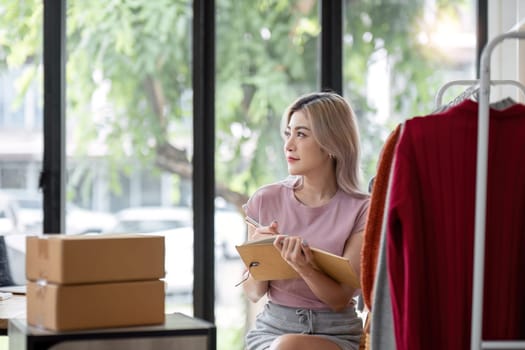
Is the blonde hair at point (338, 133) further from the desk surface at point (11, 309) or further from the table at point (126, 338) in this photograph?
the desk surface at point (11, 309)

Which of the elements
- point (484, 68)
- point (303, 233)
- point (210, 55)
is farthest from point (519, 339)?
point (210, 55)

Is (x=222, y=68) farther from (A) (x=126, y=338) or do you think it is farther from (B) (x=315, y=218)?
(A) (x=126, y=338)

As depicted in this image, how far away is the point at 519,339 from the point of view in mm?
1915

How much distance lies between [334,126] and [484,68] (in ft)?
2.80

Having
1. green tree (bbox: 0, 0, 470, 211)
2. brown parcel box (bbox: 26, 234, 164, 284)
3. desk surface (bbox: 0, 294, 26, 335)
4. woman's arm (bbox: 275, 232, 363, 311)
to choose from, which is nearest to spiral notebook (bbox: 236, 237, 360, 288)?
woman's arm (bbox: 275, 232, 363, 311)

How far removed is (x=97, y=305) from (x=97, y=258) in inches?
4.0

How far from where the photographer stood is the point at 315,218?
265 centimetres

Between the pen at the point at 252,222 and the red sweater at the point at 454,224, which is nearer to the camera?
the red sweater at the point at 454,224

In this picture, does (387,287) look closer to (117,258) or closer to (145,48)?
(117,258)

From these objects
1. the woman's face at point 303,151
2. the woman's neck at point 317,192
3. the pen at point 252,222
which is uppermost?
the woman's face at point 303,151

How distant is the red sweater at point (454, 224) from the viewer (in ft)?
6.24

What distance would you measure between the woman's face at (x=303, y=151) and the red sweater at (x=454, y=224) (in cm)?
74

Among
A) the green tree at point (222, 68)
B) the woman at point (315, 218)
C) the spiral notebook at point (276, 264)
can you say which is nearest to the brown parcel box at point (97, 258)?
the spiral notebook at point (276, 264)

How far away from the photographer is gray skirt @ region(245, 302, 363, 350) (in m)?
2.52
